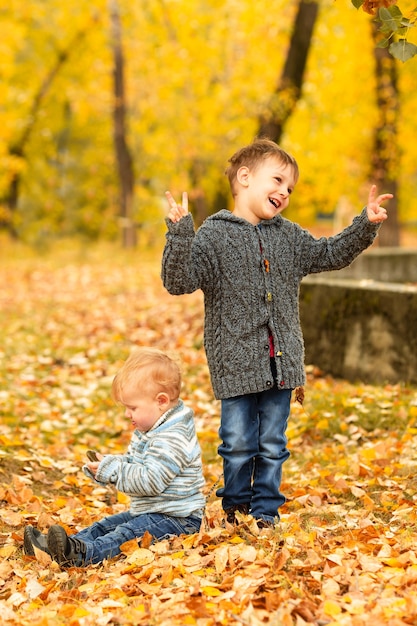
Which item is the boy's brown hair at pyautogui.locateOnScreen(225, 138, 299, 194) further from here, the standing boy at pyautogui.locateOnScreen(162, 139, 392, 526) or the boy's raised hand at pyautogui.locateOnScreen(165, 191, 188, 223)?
the boy's raised hand at pyautogui.locateOnScreen(165, 191, 188, 223)

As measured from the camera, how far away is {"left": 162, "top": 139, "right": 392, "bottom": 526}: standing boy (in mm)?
3826

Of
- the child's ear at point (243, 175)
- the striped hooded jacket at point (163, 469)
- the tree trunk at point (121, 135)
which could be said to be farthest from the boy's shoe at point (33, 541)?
the tree trunk at point (121, 135)

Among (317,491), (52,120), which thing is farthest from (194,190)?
(317,491)

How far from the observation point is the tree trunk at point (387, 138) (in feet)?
48.1

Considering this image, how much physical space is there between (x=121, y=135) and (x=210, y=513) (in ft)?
58.7

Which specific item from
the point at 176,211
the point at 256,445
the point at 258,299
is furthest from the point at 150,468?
the point at 176,211

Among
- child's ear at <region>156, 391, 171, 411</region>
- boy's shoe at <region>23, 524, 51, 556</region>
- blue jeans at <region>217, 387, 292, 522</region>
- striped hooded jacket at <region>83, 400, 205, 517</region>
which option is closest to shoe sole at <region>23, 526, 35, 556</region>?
boy's shoe at <region>23, 524, 51, 556</region>

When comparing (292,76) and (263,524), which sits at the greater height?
(292,76)

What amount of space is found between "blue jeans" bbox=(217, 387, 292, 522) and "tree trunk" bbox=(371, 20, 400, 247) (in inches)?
458

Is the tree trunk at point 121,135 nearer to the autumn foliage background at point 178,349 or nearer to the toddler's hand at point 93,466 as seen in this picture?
the autumn foliage background at point 178,349

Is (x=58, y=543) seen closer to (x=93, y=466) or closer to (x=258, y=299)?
(x=93, y=466)

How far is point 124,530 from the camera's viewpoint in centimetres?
375

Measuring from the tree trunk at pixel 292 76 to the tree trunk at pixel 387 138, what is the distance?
7.00 ft

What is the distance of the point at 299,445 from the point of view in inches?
236
